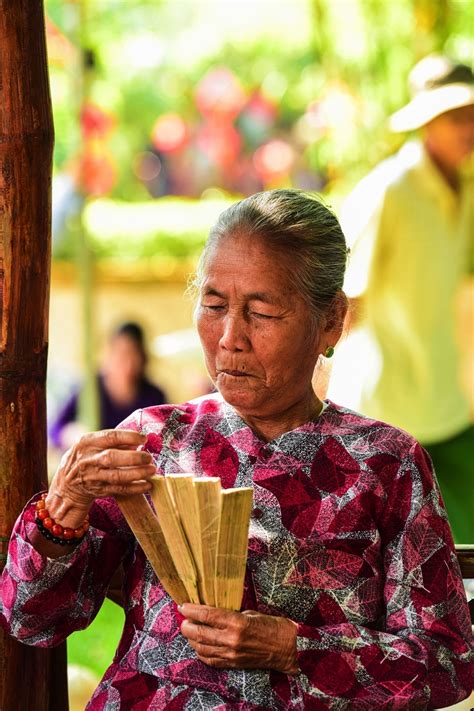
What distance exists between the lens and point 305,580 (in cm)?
232

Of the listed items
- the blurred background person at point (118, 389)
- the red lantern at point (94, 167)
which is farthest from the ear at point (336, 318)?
the red lantern at point (94, 167)

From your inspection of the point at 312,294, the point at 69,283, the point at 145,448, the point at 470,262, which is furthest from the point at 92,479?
the point at 69,283

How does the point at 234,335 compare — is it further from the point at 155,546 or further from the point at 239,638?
the point at 239,638

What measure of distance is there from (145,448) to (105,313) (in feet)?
28.8

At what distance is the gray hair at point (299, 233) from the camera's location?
2.35 m

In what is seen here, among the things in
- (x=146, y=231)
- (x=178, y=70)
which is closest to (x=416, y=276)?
(x=146, y=231)

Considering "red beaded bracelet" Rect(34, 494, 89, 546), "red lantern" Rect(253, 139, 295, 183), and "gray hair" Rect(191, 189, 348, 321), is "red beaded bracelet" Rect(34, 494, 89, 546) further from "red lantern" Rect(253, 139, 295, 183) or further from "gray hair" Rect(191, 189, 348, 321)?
"red lantern" Rect(253, 139, 295, 183)

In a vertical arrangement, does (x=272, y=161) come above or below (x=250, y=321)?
above

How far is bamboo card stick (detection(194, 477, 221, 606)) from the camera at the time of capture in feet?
6.70

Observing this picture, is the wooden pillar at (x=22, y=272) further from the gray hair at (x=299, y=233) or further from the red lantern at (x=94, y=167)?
the red lantern at (x=94, y=167)

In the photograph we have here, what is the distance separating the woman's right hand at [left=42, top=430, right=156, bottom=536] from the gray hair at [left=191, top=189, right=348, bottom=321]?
1.53 feet

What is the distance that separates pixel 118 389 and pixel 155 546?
6.67 meters

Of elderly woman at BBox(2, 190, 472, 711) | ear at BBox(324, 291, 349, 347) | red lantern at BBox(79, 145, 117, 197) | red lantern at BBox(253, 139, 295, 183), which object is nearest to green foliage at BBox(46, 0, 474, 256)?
red lantern at BBox(253, 139, 295, 183)

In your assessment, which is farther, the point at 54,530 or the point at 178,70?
the point at 178,70
